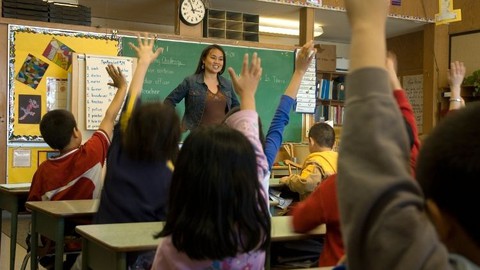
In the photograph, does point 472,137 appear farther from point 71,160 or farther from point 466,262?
point 71,160

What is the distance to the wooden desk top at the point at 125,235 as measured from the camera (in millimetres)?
1910

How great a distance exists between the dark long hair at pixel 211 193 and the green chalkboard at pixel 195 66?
462 cm

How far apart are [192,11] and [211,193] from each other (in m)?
5.49

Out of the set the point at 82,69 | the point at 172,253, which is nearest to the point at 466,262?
the point at 172,253

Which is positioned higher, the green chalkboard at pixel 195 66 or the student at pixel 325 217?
the green chalkboard at pixel 195 66

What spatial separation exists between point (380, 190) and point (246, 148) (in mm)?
909

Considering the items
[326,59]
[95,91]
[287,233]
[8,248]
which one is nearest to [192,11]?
[95,91]

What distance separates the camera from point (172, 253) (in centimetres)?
148

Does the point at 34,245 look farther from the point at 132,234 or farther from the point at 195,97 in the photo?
the point at 195,97

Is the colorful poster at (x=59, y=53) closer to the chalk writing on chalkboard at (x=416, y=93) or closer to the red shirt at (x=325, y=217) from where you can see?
the red shirt at (x=325, y=217)

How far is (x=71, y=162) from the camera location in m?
3.08

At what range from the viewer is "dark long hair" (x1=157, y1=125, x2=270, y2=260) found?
1.39m

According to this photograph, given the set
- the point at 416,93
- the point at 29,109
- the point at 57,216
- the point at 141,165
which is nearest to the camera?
the point at 141,165

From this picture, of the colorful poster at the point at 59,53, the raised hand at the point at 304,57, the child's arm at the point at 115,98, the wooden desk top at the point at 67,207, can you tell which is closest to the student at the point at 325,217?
the raised hand at the point at 304,57
